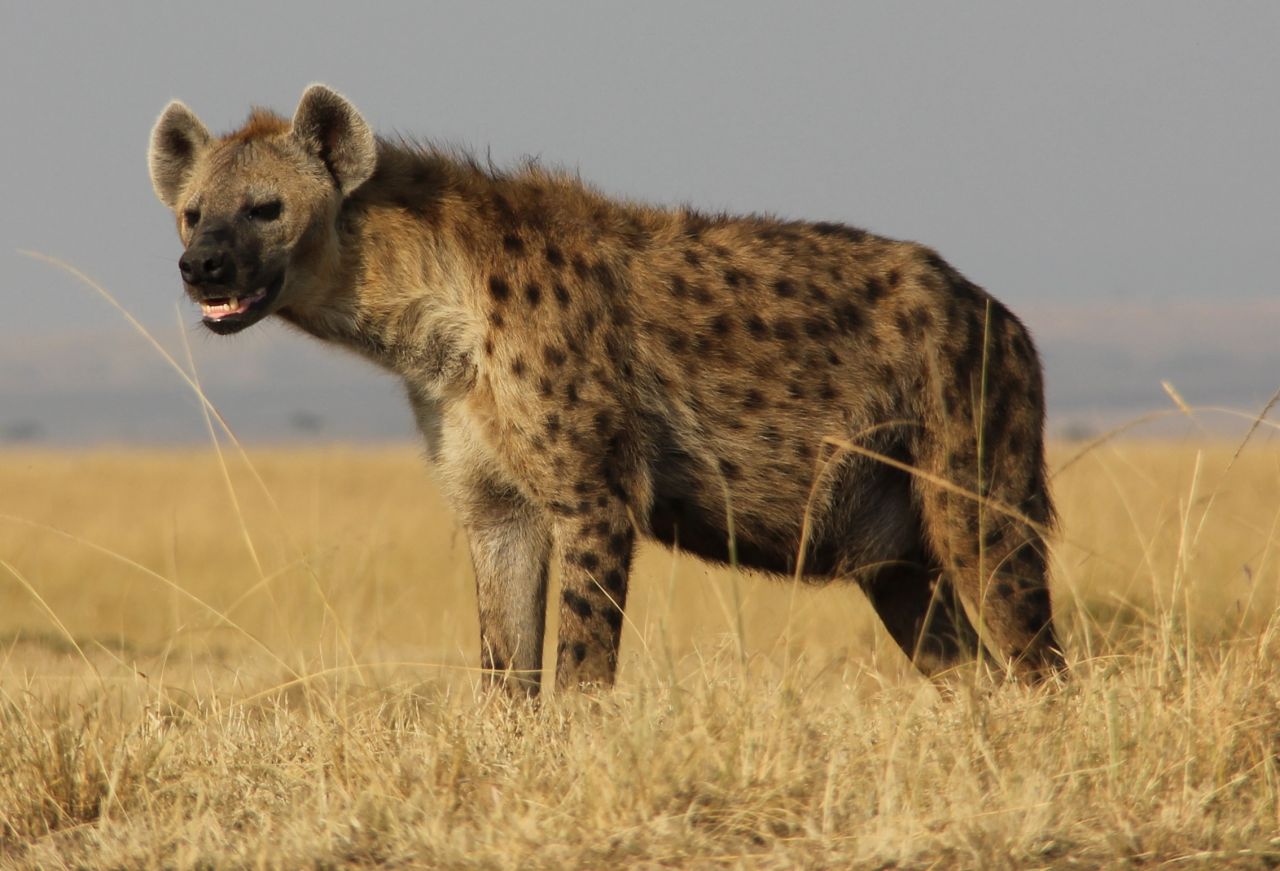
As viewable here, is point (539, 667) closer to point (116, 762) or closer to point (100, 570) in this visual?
point (116, 762)

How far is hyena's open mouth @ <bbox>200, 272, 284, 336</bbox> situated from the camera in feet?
14.5

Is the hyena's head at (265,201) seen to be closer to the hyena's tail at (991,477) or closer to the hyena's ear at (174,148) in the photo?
the hyena's ear at (174,148)

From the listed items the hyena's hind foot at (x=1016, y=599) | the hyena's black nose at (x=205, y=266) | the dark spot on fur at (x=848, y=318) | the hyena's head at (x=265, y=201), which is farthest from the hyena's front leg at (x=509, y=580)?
the hyena's hind foot at (x=1016, y=599)

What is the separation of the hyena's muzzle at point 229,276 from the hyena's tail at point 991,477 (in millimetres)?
1811

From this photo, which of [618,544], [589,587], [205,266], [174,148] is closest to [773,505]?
[618,544]

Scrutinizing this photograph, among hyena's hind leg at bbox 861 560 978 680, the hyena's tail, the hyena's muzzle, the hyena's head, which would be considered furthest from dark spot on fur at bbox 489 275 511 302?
hyena's hind leg at bbox 861 560 978 680

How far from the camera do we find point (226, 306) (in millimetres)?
4441

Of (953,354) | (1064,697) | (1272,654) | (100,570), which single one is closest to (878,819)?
(1064,697)

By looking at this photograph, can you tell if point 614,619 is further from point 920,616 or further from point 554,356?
point 920,616

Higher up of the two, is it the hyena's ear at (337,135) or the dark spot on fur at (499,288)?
the hyena's ear at (337,135)

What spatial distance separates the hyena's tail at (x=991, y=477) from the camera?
15.7ft

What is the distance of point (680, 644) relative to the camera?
26.8 ft

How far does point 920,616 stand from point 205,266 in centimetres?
237

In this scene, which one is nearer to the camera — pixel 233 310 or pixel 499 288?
pixel 233 310
